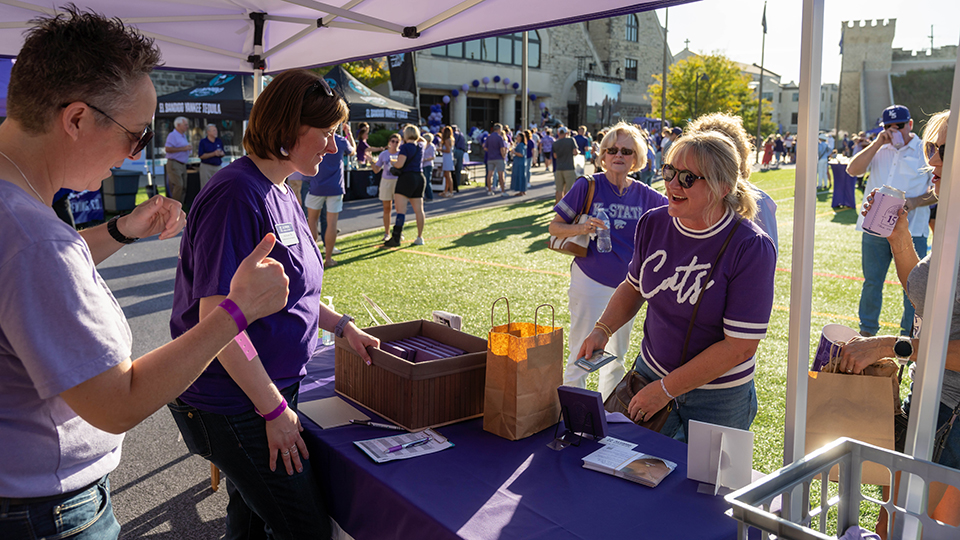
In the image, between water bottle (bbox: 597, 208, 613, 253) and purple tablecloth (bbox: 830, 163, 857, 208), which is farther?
purple tablecloth (bbox: 830, 163, 857, 208)

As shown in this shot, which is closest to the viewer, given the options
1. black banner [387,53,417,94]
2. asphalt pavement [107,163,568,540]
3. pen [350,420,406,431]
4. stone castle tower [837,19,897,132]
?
pen [350,420,406,431]

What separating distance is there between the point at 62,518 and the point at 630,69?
54.6 m

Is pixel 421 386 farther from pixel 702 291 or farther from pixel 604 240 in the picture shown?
pixel 604 240

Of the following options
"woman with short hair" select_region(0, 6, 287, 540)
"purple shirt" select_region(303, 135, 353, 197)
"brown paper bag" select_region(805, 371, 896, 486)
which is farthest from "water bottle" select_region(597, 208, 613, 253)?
"purple shirt" select_region(303, 135, 353, 197)

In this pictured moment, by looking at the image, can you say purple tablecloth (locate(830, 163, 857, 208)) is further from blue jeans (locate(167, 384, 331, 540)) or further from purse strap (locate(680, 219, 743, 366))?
blue jeans (locate(167, 384, 331, 540))

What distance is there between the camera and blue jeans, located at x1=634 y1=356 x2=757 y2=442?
7.60 ft

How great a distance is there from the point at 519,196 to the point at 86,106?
55.5 feet

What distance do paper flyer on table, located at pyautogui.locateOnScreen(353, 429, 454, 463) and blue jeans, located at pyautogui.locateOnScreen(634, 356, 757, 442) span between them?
84 cm

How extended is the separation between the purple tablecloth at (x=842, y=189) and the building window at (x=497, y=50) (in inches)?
979

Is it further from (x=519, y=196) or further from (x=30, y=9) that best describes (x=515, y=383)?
(x=519, y=196)

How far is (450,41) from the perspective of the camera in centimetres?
355

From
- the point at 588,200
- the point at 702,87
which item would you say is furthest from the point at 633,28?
the point at 588,200

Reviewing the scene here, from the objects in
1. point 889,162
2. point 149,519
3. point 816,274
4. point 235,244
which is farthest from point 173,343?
point 816,274

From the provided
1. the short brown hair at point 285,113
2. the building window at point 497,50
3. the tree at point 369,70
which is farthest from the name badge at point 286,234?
the building window at point 497,50
